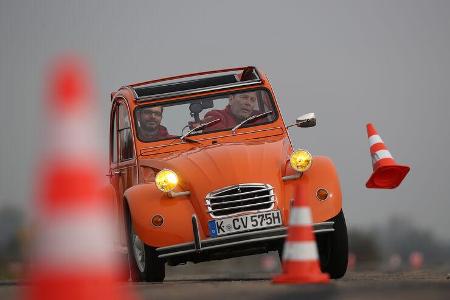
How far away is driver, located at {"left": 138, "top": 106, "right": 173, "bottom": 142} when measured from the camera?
1357cm

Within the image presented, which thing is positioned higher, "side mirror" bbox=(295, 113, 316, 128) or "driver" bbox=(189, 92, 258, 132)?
"driver" bbox=(189, 92, 258, 132)

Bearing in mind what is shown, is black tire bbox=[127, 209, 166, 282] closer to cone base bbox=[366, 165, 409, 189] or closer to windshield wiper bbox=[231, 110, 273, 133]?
windshield wiper bbox=[231, 110, 273, 133]

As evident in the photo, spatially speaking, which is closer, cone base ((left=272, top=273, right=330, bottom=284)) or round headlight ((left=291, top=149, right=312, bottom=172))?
cone base ((left=272, top=273, right=330, bottom=284))

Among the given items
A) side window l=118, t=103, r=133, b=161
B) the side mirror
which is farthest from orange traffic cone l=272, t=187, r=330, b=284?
side window l=118, t=103, r=133, b=161

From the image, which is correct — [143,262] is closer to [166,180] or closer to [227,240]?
[166,180]

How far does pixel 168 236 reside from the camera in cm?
1142

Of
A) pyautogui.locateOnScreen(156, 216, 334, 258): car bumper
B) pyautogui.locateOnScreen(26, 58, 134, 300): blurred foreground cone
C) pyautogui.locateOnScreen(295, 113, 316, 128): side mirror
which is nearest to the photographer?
pyautogui.locateOnScreen(26, 58, 134, 300): blurred foreground cone

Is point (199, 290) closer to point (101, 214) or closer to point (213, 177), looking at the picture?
point (213, 177)

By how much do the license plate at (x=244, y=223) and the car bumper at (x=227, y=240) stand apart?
0.37 ft

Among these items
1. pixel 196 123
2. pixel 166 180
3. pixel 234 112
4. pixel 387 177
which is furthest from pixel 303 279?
pixel 234 112

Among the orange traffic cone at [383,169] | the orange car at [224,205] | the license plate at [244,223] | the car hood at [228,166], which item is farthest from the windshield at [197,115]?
the license plate at [244,223]

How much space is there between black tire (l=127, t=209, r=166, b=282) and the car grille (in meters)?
0.72

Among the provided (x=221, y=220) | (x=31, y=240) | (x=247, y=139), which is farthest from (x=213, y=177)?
(x=31, y=240)

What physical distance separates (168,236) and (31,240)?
237 inches
